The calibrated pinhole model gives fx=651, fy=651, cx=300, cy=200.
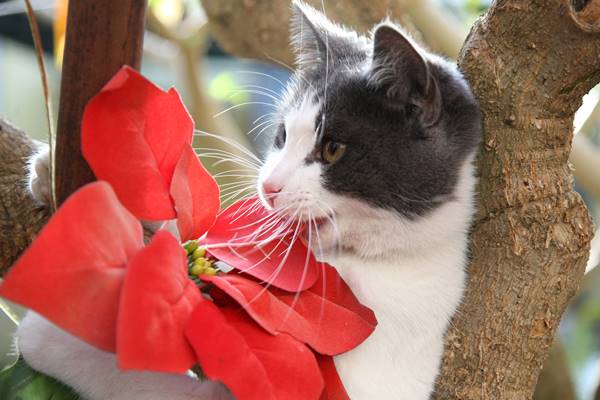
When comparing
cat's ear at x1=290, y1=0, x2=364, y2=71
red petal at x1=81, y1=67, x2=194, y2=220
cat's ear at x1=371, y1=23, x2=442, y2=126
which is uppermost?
cat's ear at x1=371, y1=23, x2=442, y2=126

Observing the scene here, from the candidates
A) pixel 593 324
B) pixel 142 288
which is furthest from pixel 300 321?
pixel 593 324

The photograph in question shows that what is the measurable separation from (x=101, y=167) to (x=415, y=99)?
377mm

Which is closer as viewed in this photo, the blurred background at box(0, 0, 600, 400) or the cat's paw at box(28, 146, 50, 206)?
the cat's paw at box(28, 146, 50, 206)

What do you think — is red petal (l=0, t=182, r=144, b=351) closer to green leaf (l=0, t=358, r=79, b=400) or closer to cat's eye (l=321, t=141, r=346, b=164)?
green leaf (l=0, t=358, r=79, b=400)

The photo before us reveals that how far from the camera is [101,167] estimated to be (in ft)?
1.85

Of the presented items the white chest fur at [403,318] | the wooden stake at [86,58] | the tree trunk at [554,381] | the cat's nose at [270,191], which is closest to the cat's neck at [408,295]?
the white chest fur at [403,318]

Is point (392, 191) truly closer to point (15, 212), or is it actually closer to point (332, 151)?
point (332, 151)

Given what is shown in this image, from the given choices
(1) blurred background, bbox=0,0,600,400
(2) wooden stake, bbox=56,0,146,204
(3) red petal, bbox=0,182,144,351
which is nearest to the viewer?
(3) red petal, bbox=0,182,144,351

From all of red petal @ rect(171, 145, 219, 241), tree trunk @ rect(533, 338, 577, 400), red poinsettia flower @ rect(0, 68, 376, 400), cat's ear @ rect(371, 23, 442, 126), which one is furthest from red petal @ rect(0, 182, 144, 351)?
tree trunk @ rect(533, 338, 577, 400)

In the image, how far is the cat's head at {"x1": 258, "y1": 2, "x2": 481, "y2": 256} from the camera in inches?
29.3

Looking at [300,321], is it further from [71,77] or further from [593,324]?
[593,324]

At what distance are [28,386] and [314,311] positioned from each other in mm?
291

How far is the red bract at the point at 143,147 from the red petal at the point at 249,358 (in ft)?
0.37

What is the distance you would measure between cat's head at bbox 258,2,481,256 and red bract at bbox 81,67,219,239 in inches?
5.0
